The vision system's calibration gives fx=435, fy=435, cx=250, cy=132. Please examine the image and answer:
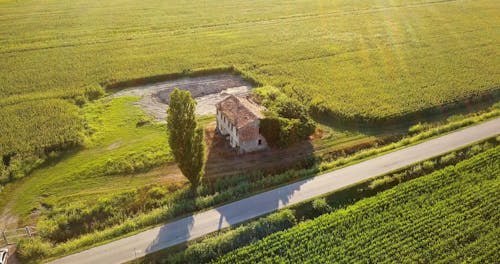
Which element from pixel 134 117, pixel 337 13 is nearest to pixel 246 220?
pixel 134 117

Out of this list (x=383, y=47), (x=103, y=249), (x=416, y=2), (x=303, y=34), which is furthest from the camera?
(x=416, y=2)

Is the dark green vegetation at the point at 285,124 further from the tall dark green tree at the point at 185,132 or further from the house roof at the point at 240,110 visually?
the tall dark green tree at the point at 185,132

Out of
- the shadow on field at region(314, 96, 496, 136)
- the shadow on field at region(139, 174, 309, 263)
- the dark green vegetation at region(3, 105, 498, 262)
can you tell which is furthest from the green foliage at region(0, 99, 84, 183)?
the shadow on field at region(314, 96, 496, 136)

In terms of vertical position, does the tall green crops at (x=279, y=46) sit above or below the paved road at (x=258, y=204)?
above

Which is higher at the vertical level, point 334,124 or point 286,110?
point 286,110

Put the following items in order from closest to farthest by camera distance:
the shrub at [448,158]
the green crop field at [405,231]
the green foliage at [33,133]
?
the green crop field at [405,231]
the shrub at [448,158]
the green foliage at [33,133]

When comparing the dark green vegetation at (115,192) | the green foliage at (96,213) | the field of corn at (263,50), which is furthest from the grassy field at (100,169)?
the field of corn at (263,50)

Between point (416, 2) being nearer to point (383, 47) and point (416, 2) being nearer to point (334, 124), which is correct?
point (383, 47)
